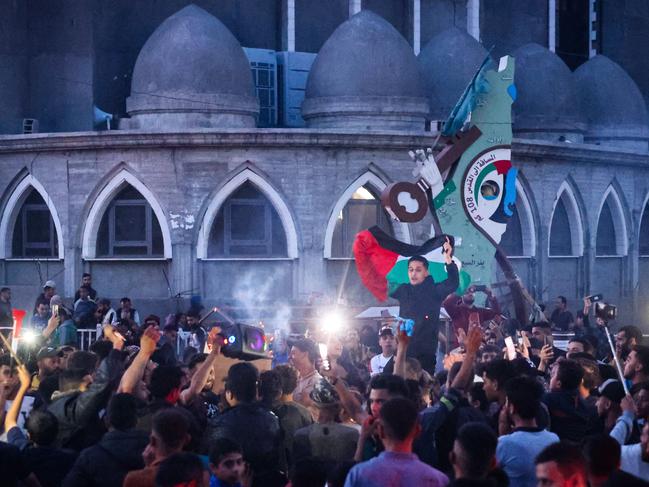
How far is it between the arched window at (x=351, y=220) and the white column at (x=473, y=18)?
711cm

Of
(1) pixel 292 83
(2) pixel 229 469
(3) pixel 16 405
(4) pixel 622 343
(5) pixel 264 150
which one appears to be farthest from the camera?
(1) pixel 292 83

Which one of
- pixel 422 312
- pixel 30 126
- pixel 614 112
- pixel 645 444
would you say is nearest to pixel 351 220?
pixel 30 126

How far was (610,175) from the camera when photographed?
95.5ft

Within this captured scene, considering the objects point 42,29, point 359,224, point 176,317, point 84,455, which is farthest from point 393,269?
point 42,29

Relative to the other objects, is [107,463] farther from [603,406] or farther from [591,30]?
[591,30]

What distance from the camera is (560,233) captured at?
2866 centimetres

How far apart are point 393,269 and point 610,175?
13464mm

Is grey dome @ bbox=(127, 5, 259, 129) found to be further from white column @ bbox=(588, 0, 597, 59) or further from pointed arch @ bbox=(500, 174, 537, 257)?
white column @ bbox=(588, 0, 597, 59)

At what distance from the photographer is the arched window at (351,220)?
83.0 feet

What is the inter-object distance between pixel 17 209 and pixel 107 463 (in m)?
19.0

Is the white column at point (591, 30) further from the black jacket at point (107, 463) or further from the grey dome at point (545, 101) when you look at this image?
the black jacket at point (107, 463)

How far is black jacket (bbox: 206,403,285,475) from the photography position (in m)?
8.12

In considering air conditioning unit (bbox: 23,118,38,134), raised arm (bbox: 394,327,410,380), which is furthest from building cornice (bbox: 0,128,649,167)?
raised arm (bbox: 394,327,410,380)

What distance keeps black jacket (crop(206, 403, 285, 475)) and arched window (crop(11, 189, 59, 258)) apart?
58.3 feet
